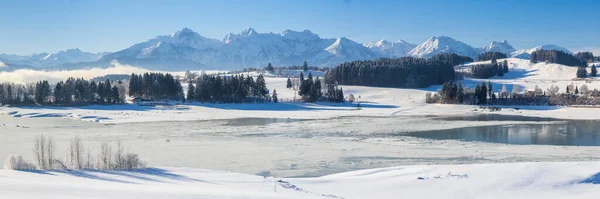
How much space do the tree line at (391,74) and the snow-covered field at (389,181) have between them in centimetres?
11199

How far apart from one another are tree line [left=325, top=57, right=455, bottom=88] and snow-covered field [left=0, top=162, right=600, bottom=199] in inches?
4409

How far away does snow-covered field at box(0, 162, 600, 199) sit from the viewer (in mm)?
19859

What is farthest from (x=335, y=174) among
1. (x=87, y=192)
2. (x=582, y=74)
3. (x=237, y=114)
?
(x=582, y=74)

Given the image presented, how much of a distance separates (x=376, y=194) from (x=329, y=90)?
7993cm

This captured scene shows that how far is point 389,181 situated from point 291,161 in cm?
887

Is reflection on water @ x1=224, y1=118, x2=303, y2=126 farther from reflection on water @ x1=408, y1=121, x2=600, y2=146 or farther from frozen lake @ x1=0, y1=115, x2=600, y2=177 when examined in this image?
reflection on water @ x1=408, y1=121, x2=600, y2=146

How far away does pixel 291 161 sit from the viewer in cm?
2998

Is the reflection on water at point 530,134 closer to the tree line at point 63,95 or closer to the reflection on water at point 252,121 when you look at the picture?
the reflection on water at point 252,121

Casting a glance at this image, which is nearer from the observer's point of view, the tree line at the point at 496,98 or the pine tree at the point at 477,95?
the tree line at the point at 496,98

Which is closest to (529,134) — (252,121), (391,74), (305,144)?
(305,144)

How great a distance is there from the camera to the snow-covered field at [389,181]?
19859mm

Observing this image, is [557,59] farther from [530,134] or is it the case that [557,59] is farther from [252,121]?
[252,121]

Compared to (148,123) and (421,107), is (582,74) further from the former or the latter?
(148,123)

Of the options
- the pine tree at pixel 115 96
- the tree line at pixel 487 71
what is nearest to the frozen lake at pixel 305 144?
the pine tree at pixel 115 96
